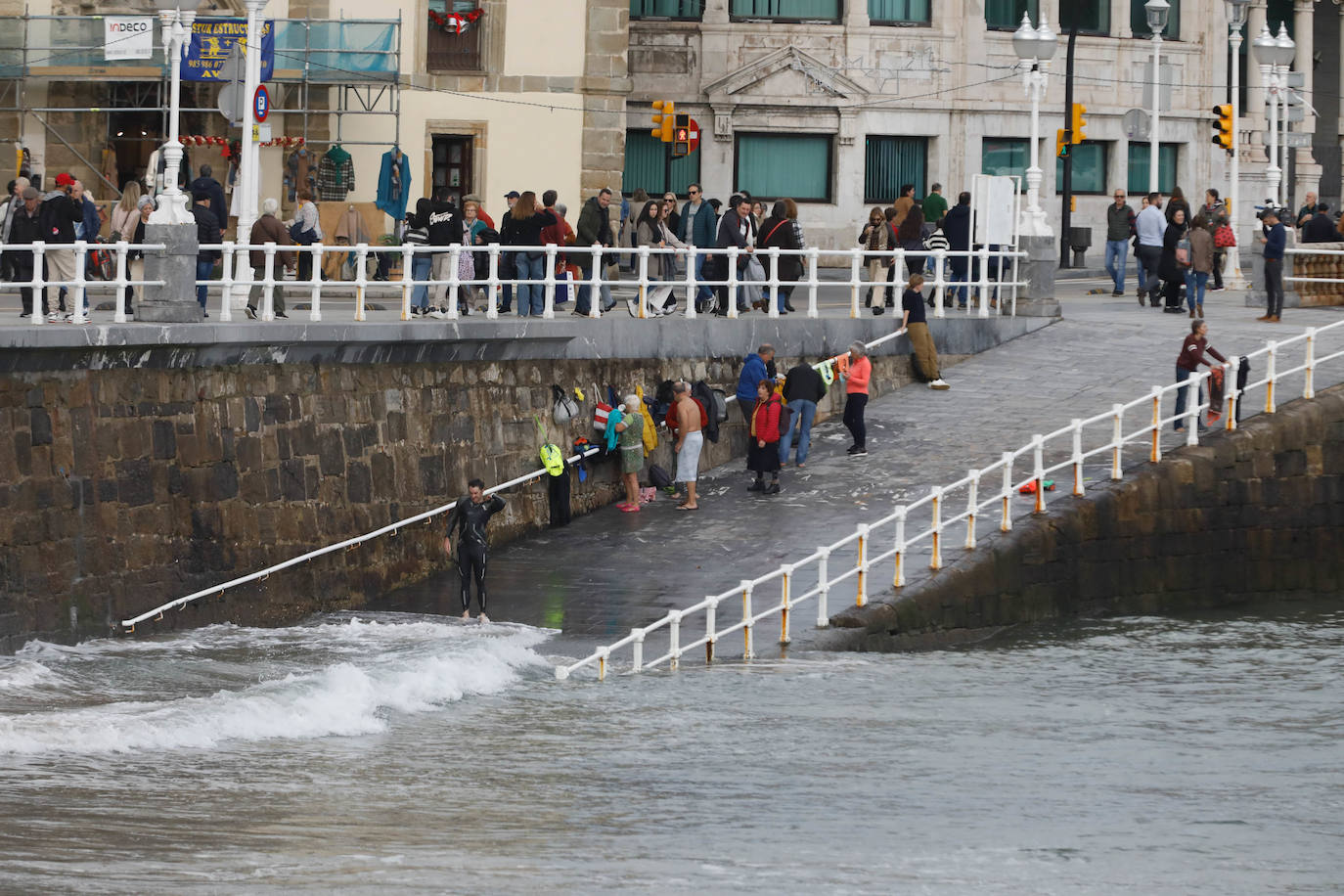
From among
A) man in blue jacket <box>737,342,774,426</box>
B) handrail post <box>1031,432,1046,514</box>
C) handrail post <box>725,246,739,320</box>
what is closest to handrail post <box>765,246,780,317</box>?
handrail post <box>725,246,739,320</box>

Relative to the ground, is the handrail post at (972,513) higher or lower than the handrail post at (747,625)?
higher

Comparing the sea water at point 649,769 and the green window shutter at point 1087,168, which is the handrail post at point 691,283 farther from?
the green window shutter at point 1087,168

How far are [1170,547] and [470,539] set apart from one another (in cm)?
715

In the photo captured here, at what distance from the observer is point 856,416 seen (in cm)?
2505

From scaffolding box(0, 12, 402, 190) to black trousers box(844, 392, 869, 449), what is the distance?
1369cm

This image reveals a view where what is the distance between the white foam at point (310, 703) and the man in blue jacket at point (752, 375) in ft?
19.4

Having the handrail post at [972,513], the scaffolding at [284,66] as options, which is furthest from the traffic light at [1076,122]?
the handrail post at [972,513]

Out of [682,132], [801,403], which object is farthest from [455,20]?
[801,403]

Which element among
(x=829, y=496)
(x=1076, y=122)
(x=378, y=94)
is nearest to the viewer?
(x=829, y=496)

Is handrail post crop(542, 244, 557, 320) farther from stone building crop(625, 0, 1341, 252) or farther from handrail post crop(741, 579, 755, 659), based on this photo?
stone building crop(625, 0, 1341, 252)

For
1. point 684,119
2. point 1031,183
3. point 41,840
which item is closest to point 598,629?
point 41,840

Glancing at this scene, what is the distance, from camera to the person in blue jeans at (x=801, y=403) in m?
25.0

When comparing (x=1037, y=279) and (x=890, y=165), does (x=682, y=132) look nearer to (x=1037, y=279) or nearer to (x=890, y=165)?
(x=890, y=165)

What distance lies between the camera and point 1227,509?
78.3ft
